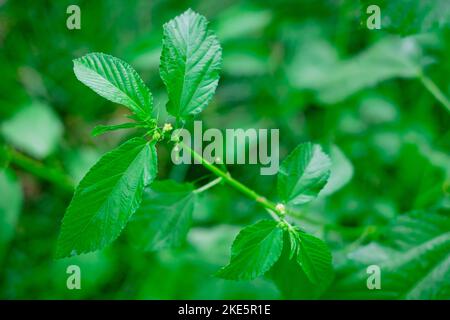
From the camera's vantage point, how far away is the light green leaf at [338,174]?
2.95ft

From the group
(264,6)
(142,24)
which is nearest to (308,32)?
(264,6)

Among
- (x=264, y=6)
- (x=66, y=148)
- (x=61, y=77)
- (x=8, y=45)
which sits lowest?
(x=66, y=148)

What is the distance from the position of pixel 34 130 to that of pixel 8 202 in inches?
10.7

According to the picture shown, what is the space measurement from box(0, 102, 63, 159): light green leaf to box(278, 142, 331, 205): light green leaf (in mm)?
881

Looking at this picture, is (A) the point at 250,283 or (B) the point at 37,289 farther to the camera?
(B) the point at 37,289

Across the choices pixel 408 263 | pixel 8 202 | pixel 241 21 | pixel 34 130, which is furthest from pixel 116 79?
pixel 241 21

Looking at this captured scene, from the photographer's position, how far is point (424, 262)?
2.81 ft

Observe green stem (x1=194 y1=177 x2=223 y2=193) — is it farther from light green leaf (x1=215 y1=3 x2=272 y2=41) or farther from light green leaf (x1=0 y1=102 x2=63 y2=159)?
light green leaf (x1=215 y1=3 x2=272 y2=41)

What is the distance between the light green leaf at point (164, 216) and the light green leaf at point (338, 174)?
268mm

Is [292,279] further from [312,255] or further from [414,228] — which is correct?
[414,228]

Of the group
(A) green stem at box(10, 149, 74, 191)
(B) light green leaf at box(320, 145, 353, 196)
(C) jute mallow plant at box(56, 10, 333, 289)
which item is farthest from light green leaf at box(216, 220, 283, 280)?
(A) green stem at box(10, 149, 74, 191)

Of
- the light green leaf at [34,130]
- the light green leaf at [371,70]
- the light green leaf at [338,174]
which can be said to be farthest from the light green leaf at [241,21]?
the light green leaf at [338,174]
